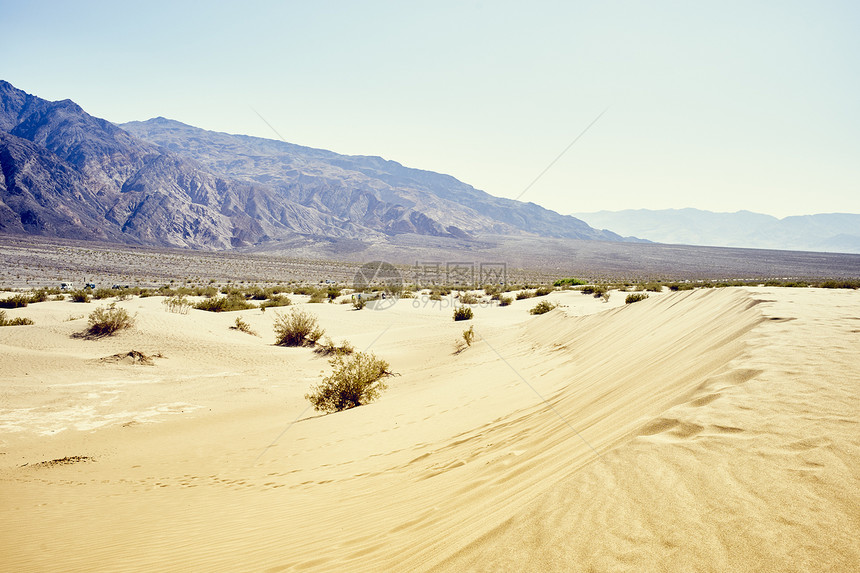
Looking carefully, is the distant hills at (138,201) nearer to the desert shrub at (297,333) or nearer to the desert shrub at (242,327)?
the desert shrub at (242,327)

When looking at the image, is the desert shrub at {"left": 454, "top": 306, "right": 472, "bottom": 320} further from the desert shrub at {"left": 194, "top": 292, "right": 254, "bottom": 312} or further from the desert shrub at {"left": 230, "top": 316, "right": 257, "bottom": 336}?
the desert shrub at {"left": 194, "top": 292, "right": 254, "bottom": 312}

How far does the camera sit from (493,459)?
404 cm

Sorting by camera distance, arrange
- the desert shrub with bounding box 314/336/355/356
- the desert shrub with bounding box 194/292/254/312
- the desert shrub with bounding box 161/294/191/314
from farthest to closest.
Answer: the desert shrub with bounding box 194/292/254/312 < the desert shrub with bounding box 161/294/191/314 < the desert shrub with bounding box 314/336/355/356

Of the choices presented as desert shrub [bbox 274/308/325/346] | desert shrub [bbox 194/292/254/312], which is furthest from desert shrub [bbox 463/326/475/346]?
desert shrub [bbox 194/292/254/312]

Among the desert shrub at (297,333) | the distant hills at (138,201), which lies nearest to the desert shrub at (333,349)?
the desert shrub at (297,333)

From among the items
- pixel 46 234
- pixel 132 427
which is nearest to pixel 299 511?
A: pixel 132 427

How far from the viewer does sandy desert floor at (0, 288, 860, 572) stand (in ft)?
7.13

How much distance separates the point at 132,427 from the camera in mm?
7652

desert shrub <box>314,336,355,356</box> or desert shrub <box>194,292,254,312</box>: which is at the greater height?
desert shrub <box>194,292,254,312</box>

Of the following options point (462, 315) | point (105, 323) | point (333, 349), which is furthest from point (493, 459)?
point (462, 315)

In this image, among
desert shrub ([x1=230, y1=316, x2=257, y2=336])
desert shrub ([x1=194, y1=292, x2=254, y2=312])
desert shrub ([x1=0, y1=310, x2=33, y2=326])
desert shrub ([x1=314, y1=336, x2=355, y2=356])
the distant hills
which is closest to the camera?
desert shrub ([x1=0, y1=310, x2=33, y2=326])

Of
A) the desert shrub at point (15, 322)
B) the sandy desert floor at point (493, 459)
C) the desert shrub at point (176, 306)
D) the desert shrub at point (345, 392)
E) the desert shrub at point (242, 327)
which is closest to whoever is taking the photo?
the sandy desert floor at point (493, 459)

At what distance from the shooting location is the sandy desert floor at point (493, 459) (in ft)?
7.13

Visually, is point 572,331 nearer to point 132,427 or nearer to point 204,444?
point 204,444
